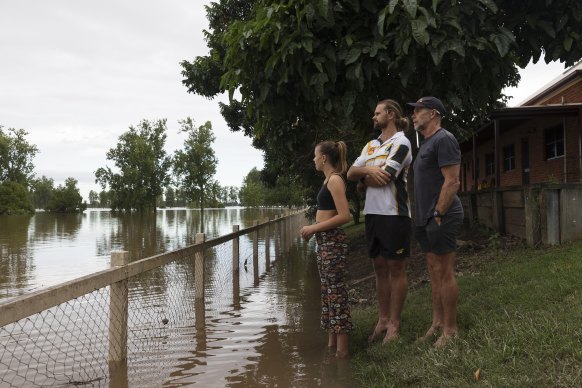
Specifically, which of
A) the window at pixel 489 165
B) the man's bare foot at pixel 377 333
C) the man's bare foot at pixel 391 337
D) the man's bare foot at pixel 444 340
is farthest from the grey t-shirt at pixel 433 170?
the window at pixel 489 165

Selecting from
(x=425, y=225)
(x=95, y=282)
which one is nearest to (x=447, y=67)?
(x=425, y=225)

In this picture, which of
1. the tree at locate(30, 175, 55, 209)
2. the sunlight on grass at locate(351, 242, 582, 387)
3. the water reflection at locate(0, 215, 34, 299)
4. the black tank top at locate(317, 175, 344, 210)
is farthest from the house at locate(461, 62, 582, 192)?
the tree at locate(30, 175, 55, 209)

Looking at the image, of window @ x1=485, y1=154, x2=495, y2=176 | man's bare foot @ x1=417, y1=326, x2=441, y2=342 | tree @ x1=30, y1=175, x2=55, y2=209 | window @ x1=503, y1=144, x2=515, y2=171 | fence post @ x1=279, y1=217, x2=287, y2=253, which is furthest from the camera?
tree @ x1=30, y1=175, x2=55, y2=209

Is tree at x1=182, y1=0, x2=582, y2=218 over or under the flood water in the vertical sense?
over

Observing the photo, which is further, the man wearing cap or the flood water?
the flood water

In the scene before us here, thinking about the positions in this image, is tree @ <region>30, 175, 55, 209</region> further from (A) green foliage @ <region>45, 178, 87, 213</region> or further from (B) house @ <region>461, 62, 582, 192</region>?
(B) house @ <region>461, 62, 582, 192</region>

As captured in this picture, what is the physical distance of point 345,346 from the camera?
4250 millimetres

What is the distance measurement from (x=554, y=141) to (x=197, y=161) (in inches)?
1886

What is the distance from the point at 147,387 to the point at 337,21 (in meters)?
3.90

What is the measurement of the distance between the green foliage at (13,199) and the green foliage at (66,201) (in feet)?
66.9

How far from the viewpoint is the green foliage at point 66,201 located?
319 feet

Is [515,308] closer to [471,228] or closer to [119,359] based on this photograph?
[119,359]

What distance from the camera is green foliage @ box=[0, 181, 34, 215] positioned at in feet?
229

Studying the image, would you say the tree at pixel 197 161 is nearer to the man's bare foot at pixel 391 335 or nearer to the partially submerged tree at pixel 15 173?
the partially submerged tree at pixel 15 173
